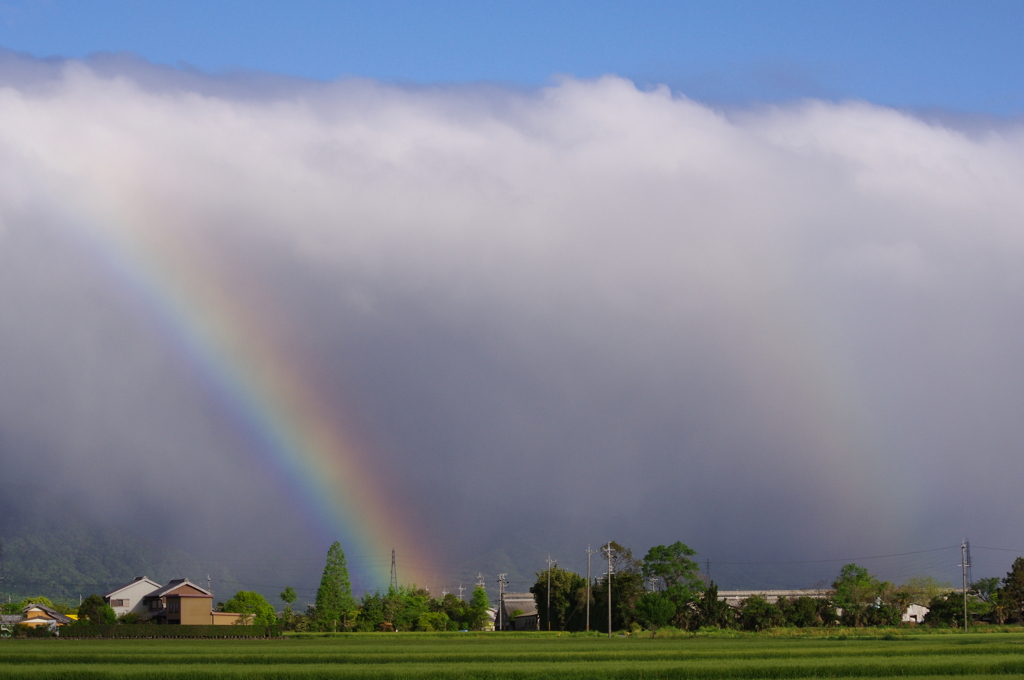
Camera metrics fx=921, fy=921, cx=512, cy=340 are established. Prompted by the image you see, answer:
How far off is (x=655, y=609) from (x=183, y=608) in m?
70.5

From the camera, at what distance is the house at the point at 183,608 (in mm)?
134625

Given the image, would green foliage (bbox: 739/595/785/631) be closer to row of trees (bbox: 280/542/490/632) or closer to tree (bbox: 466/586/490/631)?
row of trees (bbox: 280/542/490/632)

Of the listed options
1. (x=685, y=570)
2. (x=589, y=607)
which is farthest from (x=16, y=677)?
(x=685, y=570)

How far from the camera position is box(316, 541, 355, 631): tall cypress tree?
13500 cm

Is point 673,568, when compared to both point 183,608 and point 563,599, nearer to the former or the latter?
point 563,599

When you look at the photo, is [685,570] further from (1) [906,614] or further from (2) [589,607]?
(1) [906,614]

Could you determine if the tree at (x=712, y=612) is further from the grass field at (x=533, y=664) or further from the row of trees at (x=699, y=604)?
the grass field at (x=533, y=664)

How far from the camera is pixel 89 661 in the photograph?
2122 inches

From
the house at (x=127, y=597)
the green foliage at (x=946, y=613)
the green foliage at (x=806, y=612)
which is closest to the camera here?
the green foliage at (x=946, y=613)

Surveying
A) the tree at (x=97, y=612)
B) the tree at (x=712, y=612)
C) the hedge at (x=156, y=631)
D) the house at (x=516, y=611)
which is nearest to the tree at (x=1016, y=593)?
the tree at (x=712, y=612)

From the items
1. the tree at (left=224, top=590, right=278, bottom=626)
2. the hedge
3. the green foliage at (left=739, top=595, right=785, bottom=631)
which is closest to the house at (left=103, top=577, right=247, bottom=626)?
the tree at (left=224, top=590, right=278, bottom=626)

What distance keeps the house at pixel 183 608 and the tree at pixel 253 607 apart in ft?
5.05

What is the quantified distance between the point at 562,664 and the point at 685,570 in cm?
8079

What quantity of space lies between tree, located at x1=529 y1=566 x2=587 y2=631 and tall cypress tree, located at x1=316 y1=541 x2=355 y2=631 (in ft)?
92.9
